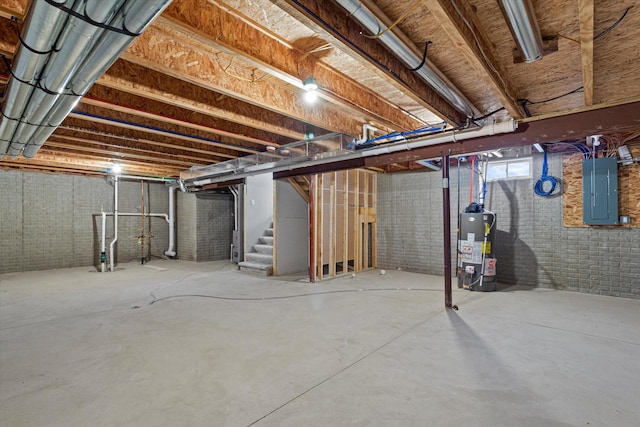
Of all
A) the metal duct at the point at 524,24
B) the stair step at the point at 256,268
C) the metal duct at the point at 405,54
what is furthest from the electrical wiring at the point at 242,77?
the stair step at the point at 256,268

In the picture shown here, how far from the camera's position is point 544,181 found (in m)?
4.90

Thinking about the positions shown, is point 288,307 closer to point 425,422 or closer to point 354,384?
point 354,384

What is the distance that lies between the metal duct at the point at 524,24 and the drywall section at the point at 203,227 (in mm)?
7755

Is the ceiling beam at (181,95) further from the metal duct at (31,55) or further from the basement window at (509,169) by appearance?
the basement window at (509,169)

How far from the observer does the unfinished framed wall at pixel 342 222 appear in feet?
18.2

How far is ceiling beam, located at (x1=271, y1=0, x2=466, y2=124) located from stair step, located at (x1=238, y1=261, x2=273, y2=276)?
14.2 feet

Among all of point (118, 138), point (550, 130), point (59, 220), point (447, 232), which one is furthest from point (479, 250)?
point (59, 220)

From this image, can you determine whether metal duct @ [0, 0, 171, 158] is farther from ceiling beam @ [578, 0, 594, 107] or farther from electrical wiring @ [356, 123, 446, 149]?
electrical wiring @ [356, 123, 446, 149]

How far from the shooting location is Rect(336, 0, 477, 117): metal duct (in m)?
1.62

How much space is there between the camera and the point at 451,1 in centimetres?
162

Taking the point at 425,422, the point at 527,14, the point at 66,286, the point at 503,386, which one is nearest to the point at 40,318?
the point at 66,286

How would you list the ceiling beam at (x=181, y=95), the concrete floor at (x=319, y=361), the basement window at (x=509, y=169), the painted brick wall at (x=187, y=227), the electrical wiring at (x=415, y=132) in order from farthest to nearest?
the painted brick wall at (x=187, y=227) < the basement window at (x=509, y=169) < the electrical wiring at (x=415, y=132) < the ceiling beam at (x=181, y=95) < the concrete floor at (x=319, y=361)

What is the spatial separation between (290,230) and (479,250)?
133 inches

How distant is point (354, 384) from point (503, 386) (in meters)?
0.94
